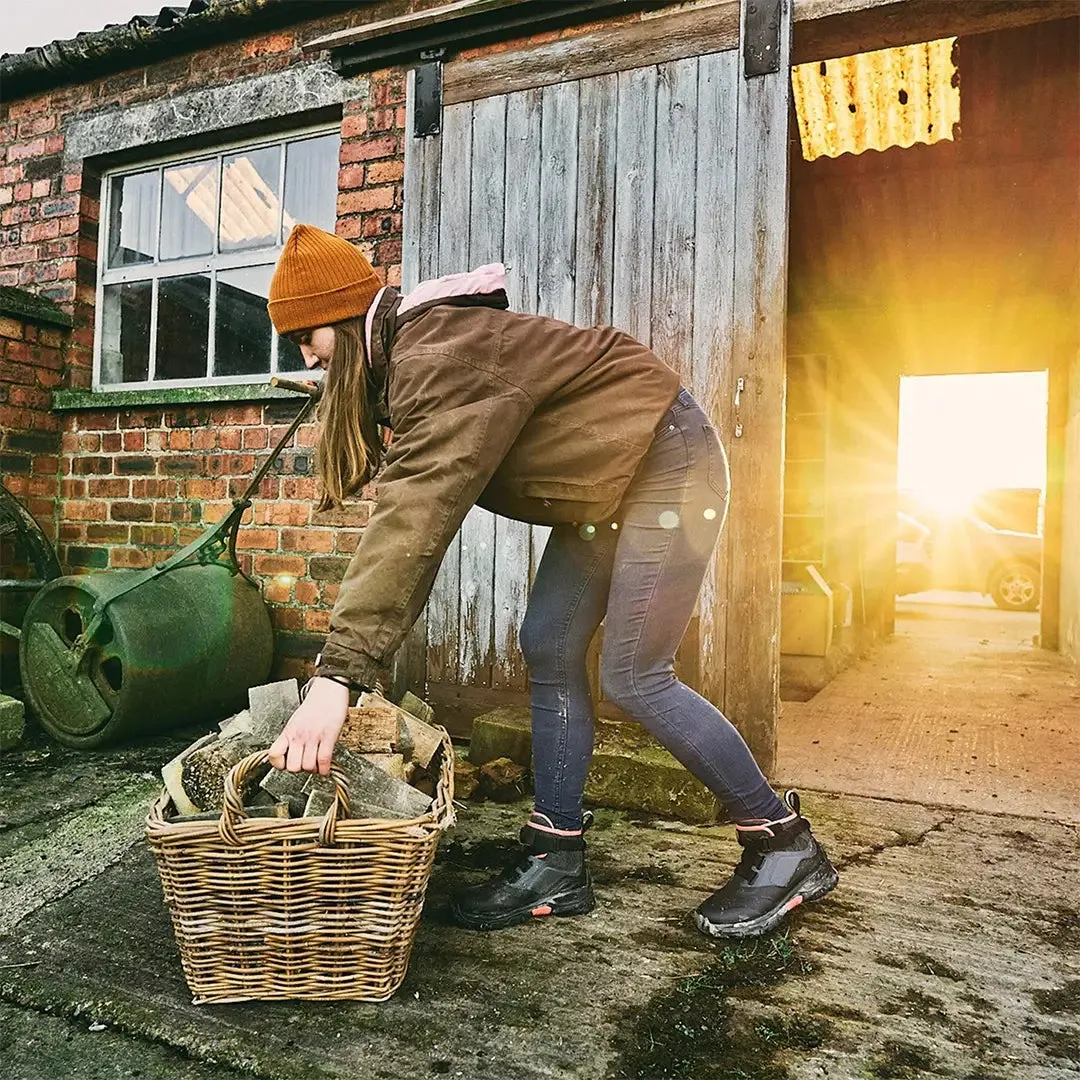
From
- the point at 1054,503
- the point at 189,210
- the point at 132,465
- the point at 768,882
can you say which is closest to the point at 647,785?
the point at 768,882

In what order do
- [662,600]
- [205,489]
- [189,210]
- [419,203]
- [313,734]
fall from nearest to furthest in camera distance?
[313,734] < [662,600] < [419,203] < [205,489] < [189,210]

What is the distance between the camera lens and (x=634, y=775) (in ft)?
8.83

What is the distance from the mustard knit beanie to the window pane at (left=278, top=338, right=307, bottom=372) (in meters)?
2.32

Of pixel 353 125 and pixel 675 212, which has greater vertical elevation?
pixel 353 125

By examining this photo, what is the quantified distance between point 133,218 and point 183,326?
2.43ft

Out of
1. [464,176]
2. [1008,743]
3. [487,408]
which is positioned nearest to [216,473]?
[464,176]

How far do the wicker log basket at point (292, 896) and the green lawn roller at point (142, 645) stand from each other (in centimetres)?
168

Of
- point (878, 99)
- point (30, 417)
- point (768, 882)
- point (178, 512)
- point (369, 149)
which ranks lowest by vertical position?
point (768, 882)

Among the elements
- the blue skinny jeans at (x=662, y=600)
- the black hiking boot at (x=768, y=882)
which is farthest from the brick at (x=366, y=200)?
the black hiking boot at (x=768, y=882)

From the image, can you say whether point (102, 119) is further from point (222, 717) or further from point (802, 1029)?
point (802, 1029)

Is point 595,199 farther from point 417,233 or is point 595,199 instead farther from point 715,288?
point 417,233

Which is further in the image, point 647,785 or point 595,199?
point 595,199

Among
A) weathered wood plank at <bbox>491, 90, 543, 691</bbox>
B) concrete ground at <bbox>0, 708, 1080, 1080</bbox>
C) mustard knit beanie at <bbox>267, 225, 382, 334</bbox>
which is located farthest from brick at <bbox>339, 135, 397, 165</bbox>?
concrete ground at <bbox>0, 708, 1080, 1080</bbox>

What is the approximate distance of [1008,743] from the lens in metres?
3.62
